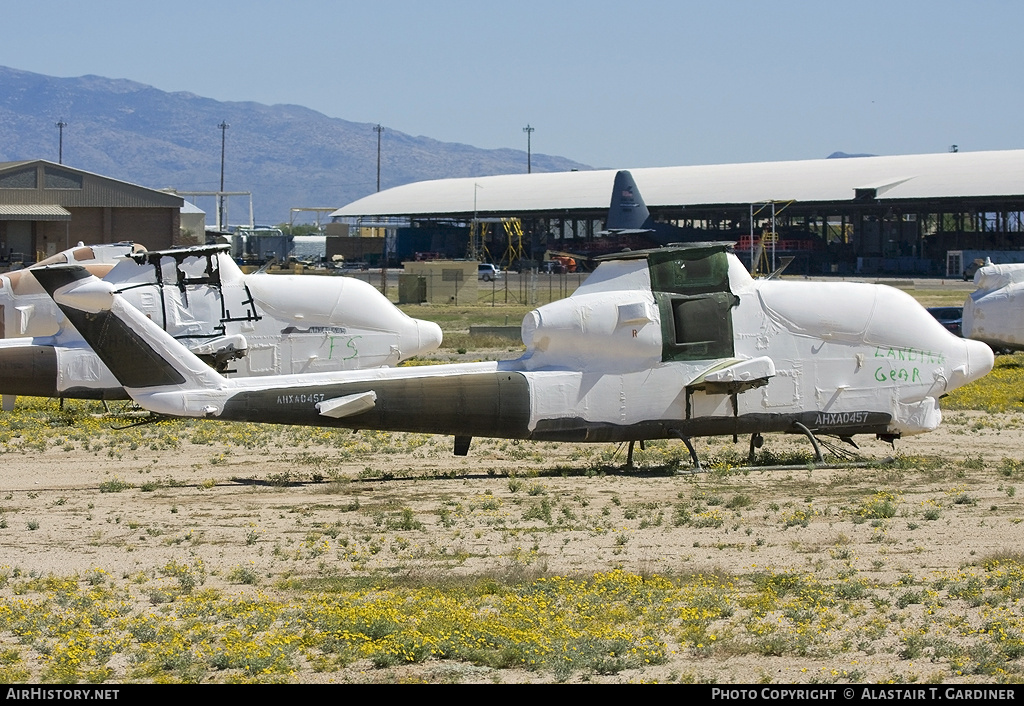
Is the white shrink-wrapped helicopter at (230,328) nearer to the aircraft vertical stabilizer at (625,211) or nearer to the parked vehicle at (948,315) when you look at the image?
the parked vehicle at (948,315)

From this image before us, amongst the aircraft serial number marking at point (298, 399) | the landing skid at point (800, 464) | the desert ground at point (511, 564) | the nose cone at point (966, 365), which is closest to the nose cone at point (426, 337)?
the desert ground at point (511, 564)

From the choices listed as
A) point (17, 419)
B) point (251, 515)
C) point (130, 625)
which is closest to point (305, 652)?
point (130, 625)

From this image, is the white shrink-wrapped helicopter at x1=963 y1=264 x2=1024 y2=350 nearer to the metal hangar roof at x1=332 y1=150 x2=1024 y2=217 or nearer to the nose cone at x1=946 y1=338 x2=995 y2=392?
the nose cone at x1=946 y1=338 x2=995 y2=392

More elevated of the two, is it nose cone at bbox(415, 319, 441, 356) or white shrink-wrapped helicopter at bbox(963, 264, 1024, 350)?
white shrink-wrapped helicopter at bbox(963, 264, 1024, 350)

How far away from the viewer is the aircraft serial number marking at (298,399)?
53.6 ft

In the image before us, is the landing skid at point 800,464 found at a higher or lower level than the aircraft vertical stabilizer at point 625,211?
lower

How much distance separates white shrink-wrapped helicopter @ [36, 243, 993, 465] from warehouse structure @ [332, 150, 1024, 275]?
73714mm

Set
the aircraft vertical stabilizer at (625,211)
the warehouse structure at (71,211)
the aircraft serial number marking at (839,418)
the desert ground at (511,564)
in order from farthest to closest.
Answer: the aircraft vertical stabilizer at (625,211)
the warehouse structure at (71,211)
the aircraft serial number marking at (839,418)
the desert ground at (511,564)

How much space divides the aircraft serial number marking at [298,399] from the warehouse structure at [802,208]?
76347 mm

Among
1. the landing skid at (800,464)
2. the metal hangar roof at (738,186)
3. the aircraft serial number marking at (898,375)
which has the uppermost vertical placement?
the metal hangar roof at (738,186)

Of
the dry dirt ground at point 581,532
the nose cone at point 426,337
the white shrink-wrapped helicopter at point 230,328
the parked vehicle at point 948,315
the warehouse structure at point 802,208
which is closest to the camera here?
the dry dirt ground at point 581,532

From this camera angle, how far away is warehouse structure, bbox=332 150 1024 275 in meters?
96.9

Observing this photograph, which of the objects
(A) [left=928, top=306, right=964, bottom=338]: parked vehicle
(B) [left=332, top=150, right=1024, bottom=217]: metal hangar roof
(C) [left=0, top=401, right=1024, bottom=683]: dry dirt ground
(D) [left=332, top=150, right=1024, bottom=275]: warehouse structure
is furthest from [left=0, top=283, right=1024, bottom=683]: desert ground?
(B) [left=332, top=150, right=1024, bottom=217]: metal hangar roof
